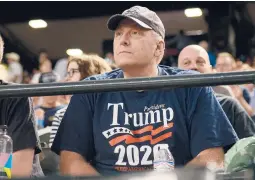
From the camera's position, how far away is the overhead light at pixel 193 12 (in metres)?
12.7

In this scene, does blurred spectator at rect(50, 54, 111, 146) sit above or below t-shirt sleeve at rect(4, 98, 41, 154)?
above

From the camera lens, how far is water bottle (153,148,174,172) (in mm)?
2891

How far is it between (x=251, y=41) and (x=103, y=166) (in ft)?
30.8

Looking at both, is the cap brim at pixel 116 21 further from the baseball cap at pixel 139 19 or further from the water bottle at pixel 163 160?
the water bottle at pixel 163 160

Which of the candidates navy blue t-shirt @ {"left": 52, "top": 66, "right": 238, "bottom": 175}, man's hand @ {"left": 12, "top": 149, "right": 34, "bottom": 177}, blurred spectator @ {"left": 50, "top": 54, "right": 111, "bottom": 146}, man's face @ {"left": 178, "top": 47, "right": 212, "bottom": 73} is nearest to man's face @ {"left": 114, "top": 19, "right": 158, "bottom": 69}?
navy blue t-shirt @ {"left": 52, "top": 66, "right": 238, "bottom": 175}

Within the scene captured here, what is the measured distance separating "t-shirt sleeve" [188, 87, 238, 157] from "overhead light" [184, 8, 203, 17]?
952cm

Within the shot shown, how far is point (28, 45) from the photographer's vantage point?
50.0 feet

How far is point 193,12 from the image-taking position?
504 inches

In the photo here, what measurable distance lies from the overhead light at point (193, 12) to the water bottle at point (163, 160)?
32.0 ft

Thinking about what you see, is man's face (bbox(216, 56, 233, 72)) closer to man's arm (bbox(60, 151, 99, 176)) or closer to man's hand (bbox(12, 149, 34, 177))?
man's arm (bbox(60, 151, 99, 176))

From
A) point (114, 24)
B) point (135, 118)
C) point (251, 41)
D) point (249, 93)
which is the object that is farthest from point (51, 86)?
point (251, 41)

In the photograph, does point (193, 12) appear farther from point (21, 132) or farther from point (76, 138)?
point (21, 132)

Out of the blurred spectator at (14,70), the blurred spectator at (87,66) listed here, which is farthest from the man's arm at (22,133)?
the blurred spectator at (14,70)

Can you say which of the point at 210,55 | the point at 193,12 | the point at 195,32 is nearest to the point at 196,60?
the point at 210,55
